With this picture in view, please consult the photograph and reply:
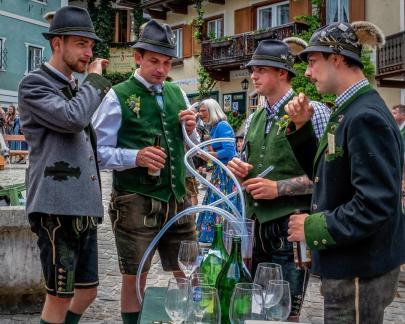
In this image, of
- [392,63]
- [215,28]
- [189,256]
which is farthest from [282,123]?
[215,28]

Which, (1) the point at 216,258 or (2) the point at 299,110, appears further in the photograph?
(2) the point at 299,110

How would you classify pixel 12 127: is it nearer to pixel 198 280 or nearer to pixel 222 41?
pixel 222 41

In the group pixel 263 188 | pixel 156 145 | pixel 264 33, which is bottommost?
pixel 263 188

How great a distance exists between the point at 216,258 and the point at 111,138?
1.37 meters

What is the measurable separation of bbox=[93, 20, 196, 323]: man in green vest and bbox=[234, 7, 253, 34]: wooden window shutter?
2005 centimetres

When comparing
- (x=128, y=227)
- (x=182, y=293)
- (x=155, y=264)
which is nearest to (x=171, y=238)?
(x=128, y=227)

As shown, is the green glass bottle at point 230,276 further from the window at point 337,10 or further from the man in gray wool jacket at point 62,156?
the window at point 337,10

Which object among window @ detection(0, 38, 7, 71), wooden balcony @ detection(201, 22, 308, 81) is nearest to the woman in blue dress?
wooden balcony @ detection(201, 22, 308, 81)

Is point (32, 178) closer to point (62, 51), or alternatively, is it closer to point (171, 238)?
point (62, 51)

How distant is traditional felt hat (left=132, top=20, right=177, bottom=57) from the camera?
3566 millimetres

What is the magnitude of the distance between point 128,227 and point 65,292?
0.63 m

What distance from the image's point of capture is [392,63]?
57.4 feet

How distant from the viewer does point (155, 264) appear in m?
6.79

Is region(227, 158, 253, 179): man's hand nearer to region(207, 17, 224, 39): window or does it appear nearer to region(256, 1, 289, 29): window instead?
region(256, 1, 289, 29): window
